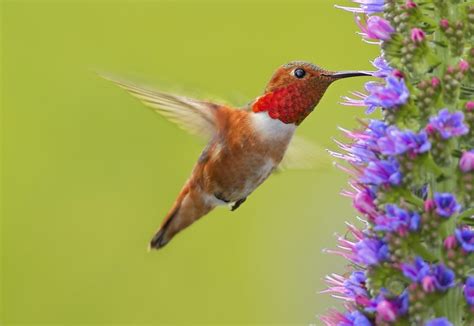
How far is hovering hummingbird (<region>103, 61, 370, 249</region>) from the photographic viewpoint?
24.8 ft

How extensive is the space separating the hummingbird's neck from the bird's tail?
39.1 inches

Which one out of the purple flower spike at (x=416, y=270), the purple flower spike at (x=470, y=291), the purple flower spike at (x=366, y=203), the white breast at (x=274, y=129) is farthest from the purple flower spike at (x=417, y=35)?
the white breast at (x=274, y=129)

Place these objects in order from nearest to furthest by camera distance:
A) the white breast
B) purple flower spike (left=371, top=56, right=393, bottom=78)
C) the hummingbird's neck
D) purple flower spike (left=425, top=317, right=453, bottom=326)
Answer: purple flower spike (left=425, top=317, right=453, bottom=326) < purple flower spike (left=371, top=56, right=393, bottom=78) < the hummingbird's neck < the white breast

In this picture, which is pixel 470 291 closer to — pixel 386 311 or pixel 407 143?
pixel 386 311

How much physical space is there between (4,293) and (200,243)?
9.24 ft

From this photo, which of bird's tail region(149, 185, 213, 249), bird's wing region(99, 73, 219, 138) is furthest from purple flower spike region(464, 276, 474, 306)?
bird's tail region(149, 185, 213, 249)

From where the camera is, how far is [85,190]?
14.1 meters

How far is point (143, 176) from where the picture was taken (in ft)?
46.0

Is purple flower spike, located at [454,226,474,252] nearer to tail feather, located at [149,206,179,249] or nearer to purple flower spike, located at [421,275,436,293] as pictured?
purple flower spike, located at [421,275,436,293]

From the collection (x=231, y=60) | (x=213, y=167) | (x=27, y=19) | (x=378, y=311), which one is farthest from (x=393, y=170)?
(x=27, y=19)

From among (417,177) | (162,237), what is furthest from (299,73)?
(417,177)

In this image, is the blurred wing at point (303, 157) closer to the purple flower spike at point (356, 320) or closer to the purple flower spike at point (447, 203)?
the purple flower spike at point (356, 320)

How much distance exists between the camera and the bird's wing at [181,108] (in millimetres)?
7578

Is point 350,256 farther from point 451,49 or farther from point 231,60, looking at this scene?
point 231,60
